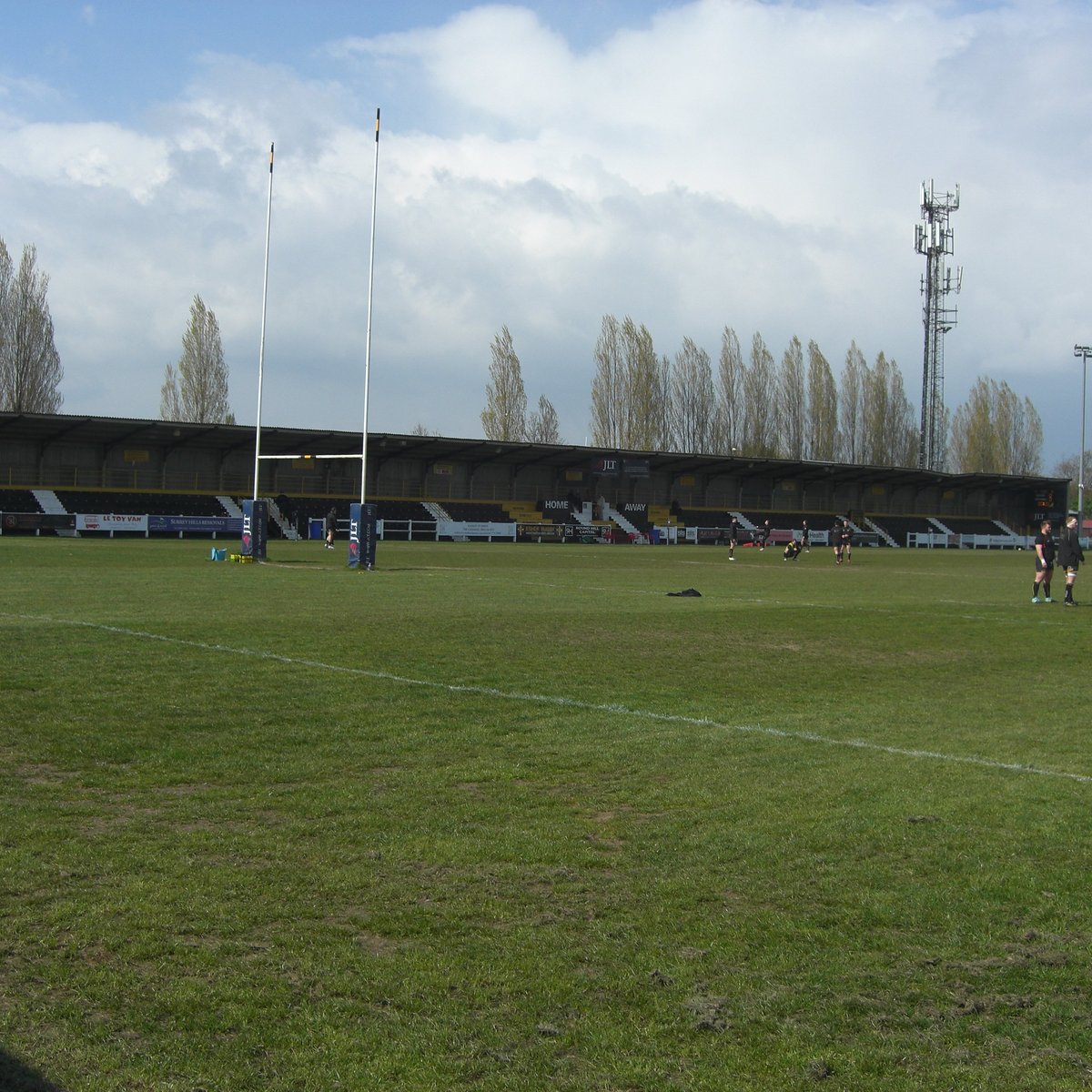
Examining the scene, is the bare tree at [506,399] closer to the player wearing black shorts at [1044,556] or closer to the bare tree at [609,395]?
the bare tree at [609,395]

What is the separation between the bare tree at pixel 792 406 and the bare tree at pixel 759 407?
0.76 metres

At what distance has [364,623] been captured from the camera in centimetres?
1809

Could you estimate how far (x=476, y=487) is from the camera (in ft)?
263

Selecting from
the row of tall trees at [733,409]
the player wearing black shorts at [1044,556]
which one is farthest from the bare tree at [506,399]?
the player wearing black shorts at [1044,556]

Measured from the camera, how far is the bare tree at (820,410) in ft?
329

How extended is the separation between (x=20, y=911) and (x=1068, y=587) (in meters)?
24.1

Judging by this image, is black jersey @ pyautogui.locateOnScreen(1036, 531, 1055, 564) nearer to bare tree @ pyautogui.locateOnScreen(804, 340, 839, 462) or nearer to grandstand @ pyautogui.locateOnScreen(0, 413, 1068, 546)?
grandstand @ pyautogui.locateOnScreen(0, 413, 1068, 546)

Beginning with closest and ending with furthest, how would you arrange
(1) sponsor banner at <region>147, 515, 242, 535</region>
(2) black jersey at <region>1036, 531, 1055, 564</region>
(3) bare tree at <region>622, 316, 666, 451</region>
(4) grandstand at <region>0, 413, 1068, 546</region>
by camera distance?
1. (2) black jersey at <region>1036, 531, 1055, 564</region>
2. (1) sponsor banner at <region>147, 515, 242, 535</region>
3. (4) grandstand at <region>0, 413, 1068, 546</region>
4. (3) bare tree at <region>622, 316, 666, 451</region>

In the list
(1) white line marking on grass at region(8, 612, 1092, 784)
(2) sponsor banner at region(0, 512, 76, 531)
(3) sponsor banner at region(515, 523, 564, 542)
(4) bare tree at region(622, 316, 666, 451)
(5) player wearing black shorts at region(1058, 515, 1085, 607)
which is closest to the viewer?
(1) white line marking on grass at region(8, 612, 1092, 784)

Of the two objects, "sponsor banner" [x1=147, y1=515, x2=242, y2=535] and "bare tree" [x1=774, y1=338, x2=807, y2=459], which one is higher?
"bare tree" [x1=774, y1=338, x2=807, y2=459]

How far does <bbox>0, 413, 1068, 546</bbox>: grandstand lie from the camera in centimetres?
6531

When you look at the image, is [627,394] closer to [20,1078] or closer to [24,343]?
[24,343]

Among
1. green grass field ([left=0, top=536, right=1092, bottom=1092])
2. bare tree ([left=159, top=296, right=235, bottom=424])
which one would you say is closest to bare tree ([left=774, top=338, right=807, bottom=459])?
bare tree ([left=159, top=296, right=235, bottom=424])

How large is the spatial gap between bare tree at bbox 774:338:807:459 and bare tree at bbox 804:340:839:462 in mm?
770
